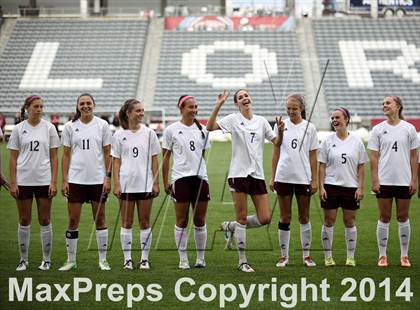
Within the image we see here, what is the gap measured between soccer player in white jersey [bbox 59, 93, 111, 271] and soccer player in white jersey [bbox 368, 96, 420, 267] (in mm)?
3098

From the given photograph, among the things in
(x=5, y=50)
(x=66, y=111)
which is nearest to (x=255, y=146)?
(x=66, y=111)

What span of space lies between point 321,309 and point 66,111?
41.5m

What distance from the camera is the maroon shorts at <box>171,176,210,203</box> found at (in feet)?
37.4

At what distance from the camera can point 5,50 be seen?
54625mm

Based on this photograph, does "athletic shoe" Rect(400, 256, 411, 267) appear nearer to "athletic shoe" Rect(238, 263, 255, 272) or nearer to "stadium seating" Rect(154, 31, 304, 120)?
"athletic shoe" Rect(238, 263, 255, 272)

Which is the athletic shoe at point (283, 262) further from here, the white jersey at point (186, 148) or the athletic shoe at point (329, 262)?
the white jersey at point (186, 148)

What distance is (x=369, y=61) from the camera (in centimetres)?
5316

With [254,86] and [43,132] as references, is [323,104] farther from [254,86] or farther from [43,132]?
[43,132]

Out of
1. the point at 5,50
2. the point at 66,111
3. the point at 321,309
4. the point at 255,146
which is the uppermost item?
the point at 5,50

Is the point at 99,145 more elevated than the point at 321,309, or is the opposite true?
the point at 99,145

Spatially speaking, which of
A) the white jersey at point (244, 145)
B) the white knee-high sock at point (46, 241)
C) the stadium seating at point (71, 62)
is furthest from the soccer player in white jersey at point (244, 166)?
the stadium seating at point (71, 62)

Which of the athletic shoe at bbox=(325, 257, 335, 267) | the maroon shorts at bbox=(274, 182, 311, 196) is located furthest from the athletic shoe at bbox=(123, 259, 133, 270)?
the athletic shoe at bbox=(325, 257, 335, 267)

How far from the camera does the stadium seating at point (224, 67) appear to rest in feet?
165

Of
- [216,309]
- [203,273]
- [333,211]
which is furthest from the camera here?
[333,211]
